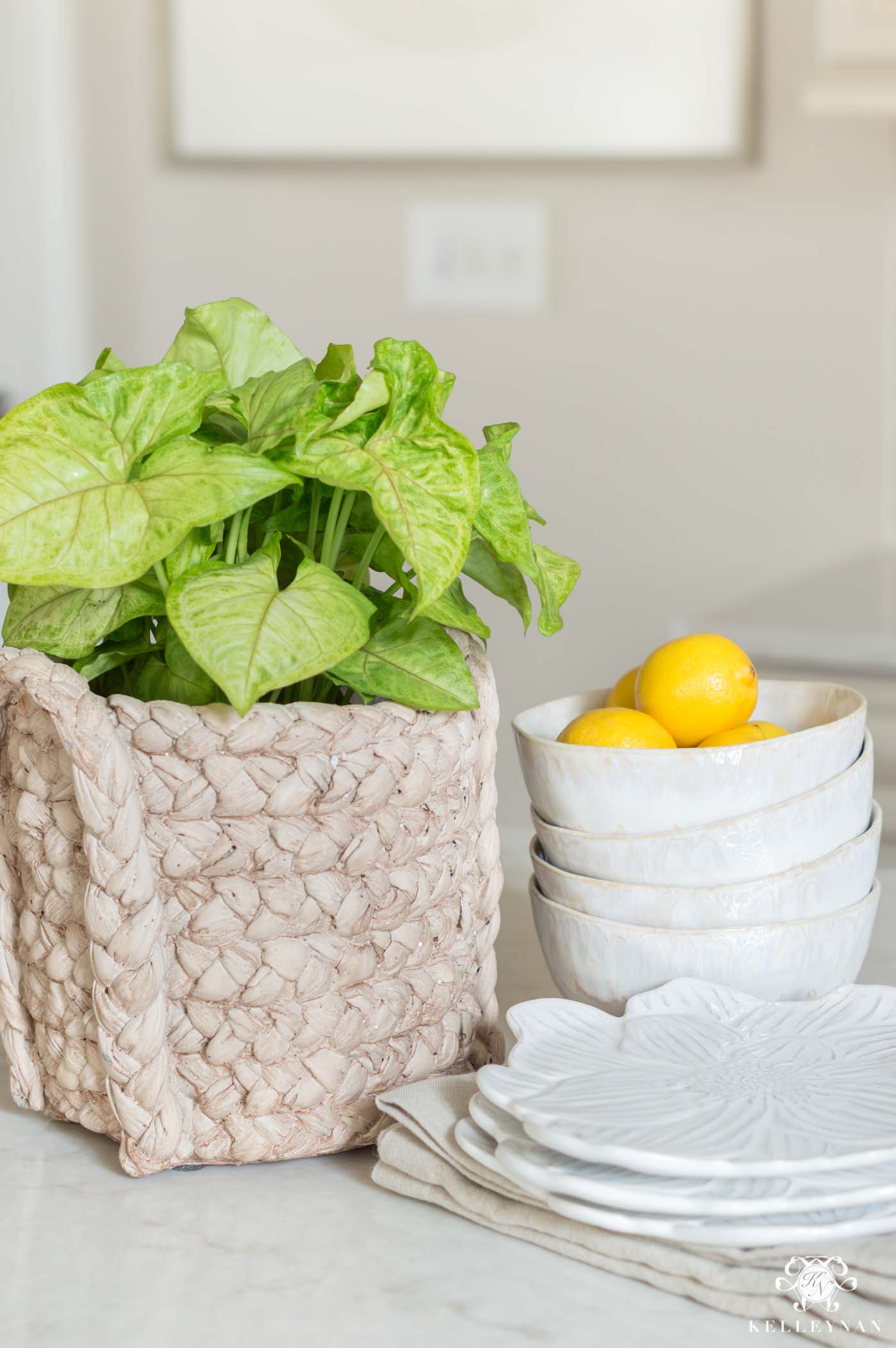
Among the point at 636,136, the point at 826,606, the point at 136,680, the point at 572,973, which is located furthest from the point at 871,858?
the point at 636,136

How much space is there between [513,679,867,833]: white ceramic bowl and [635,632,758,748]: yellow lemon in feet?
0.19

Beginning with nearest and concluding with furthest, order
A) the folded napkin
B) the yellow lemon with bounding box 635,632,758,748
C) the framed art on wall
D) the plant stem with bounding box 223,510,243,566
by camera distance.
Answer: the folded napkin, the plant stem with bounding box 223,510,243,566, the yellow lemon with bounding box 635,632,758,748, the framed art on wall

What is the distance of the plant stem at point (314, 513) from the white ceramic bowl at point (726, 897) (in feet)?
0.62

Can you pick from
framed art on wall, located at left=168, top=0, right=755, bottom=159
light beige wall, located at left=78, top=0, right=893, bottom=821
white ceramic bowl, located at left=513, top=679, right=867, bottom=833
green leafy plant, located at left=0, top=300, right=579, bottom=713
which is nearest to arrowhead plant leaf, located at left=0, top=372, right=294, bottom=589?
green leafy plant, located at left=0, top=300, right=579, bottom=713

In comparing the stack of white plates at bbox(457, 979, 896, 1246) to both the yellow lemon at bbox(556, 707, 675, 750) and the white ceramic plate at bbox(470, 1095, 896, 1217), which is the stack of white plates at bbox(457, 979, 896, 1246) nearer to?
the white ceramic plate at bbox(470, 1095, 896, 1217)

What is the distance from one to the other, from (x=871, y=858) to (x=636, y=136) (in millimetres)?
2023

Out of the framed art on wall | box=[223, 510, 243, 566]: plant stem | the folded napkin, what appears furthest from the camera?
the framed art on wall

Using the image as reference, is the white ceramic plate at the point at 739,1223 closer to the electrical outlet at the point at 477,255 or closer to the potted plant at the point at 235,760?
the potted plant at the point at 235,760

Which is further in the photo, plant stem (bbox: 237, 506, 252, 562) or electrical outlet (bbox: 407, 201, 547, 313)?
electrical outlet (bbox: 407, 201, 547, 313)

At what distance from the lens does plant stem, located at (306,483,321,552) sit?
23.5 inches

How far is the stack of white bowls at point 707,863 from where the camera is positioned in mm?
617

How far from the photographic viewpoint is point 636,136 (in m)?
2.40

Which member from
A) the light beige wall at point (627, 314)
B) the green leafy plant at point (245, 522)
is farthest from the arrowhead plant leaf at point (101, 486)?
the light beige wall at point (627, 314)

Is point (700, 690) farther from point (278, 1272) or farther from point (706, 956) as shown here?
point (278, 1272)
